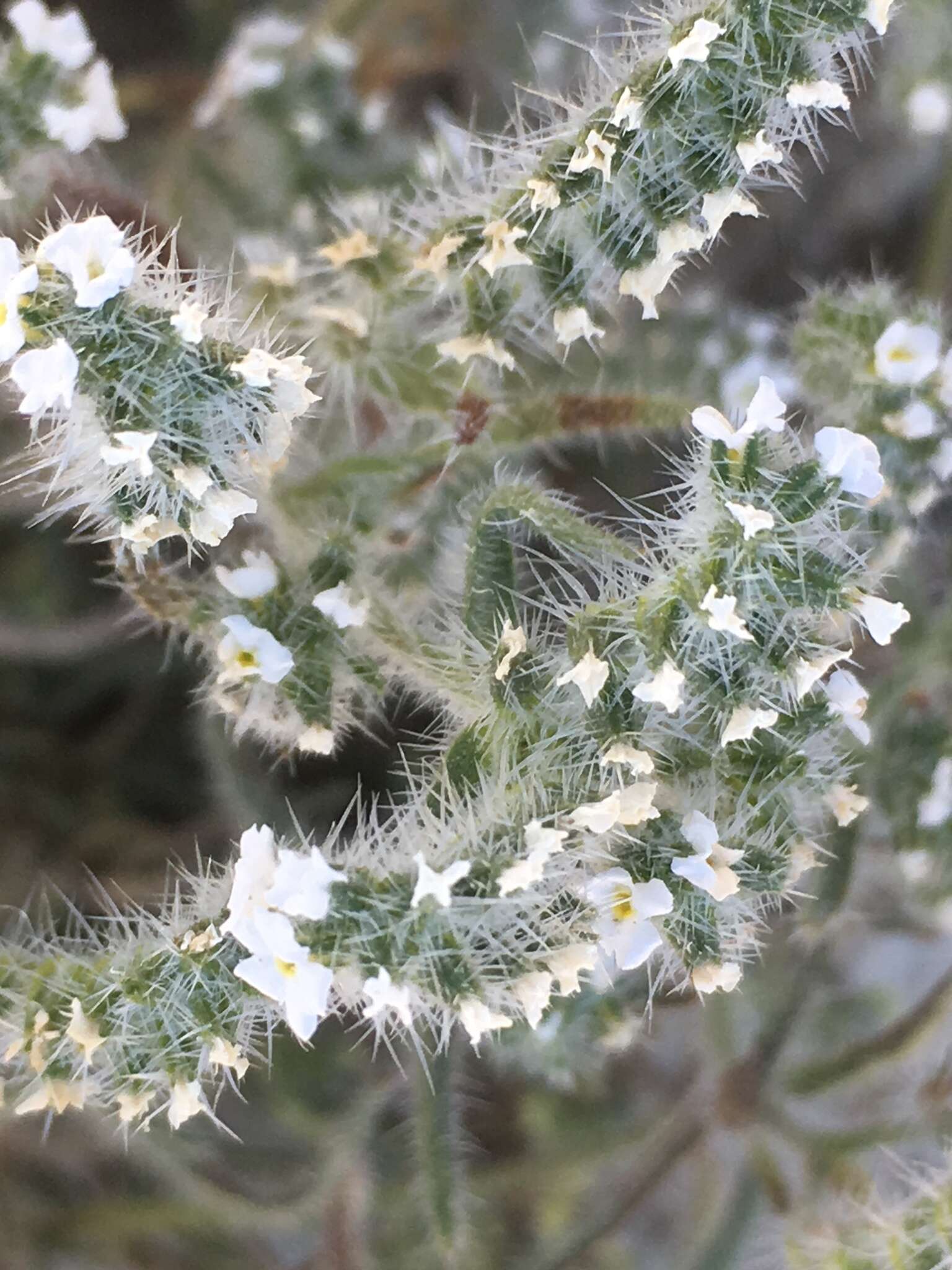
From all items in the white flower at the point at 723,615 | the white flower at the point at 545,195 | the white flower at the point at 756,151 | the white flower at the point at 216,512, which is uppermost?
the white flower at the point at 545,195

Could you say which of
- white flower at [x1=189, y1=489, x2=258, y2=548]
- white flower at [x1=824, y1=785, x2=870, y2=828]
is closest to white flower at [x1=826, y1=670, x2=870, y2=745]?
white flower at [x1=824, y1=785, x2=870, y2=828]

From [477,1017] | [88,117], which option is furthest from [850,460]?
[88,117]

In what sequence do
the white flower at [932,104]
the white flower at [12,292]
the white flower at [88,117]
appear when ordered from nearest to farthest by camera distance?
the white flower at [12,292]
the white flower at [88,117]
the white flower at [932,104]

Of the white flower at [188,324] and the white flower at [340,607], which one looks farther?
the white flower at [340,607]

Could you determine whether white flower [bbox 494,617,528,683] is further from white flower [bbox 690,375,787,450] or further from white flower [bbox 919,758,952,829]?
white flower [bbox 919,758,952,829]

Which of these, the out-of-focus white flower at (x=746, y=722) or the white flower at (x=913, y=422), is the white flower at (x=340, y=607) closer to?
the out-of-focus white flower at (x=746, y=722)

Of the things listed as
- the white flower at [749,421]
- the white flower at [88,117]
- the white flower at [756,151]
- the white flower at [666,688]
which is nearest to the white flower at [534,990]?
the white flower at [666,688]
